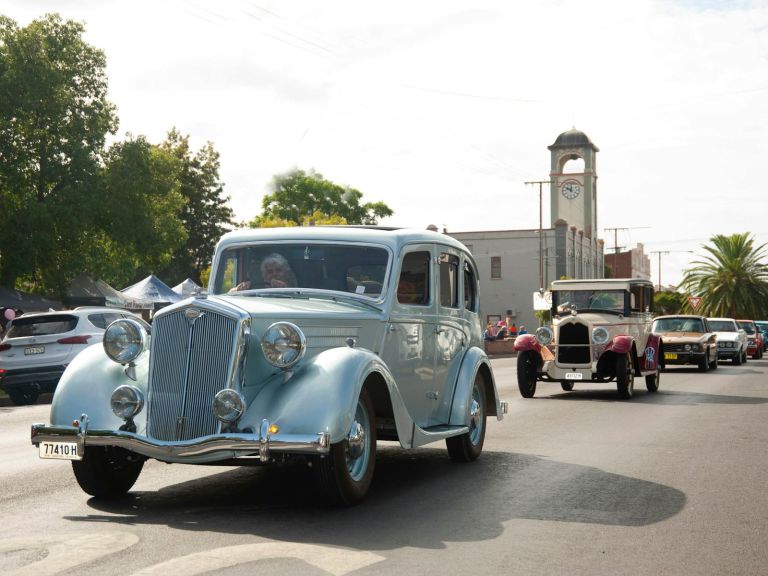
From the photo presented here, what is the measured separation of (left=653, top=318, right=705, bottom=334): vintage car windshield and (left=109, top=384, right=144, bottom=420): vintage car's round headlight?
27.0 m

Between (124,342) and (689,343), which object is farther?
(689,343)

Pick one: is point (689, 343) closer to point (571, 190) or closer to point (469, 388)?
point (469, 388)

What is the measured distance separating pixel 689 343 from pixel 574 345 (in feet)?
→ 42.3

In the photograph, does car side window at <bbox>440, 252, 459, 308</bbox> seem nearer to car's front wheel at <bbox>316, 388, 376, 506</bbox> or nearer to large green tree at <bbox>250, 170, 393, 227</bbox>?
car's front wheel at <bbox>316, 388, 376, 506</bbox>

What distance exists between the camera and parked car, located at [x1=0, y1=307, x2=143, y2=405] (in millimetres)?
18828

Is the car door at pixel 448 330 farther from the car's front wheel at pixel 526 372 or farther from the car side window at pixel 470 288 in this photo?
the car's front wheel at pixel 526 372

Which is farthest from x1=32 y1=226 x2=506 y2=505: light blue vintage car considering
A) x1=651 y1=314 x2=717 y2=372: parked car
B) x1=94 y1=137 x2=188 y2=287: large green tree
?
x1=94 y1=137 x2=188 y2=287: large green tree

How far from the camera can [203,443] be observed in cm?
661

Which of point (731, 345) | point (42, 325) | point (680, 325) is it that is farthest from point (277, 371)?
point (731, 345)

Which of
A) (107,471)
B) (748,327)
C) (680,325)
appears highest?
(748,327)

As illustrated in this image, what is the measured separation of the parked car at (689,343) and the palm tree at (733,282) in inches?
1801

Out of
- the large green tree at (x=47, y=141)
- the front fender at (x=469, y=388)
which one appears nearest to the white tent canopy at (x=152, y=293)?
the large green tree at (x=47, y=141)

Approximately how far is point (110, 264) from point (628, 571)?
4095 cm

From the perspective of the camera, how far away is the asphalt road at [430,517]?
5.65 meters
